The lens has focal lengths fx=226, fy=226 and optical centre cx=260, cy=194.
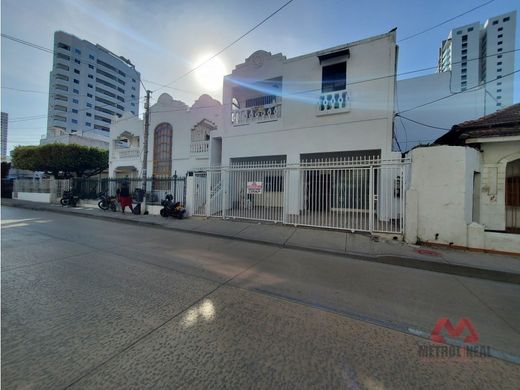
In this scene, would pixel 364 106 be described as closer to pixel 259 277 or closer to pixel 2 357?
pixel 259 277

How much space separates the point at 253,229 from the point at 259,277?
13.9ft

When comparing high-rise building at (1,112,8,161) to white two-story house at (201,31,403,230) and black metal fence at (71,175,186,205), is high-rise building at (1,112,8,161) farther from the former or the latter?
white two-story house at (201,31,403,230)

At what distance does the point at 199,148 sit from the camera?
15500 mm

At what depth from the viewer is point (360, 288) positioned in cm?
392

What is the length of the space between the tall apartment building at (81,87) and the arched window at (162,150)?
140 ft

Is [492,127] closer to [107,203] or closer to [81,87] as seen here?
[107,203]

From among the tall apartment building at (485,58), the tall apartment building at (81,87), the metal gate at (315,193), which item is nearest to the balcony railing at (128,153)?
the metal gate at (315,193)

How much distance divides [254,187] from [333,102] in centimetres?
531

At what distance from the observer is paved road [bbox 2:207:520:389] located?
195cm

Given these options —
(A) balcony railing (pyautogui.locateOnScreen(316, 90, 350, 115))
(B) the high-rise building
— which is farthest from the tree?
(A) balcony railing (pyautogui.locateOnScreen(316, 90, 350, 115))

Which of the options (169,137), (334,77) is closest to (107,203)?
(169,137)

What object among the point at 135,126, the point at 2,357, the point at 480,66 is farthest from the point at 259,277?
the point at 480,66

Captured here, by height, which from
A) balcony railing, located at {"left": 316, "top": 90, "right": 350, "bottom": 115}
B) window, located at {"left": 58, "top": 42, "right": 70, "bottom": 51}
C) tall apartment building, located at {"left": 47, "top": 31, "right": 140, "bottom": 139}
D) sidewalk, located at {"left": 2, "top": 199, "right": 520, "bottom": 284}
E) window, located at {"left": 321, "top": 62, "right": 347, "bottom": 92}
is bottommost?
sidewalk, located at {"left": 2, "top": 199, "right": 520, "bottom": 284}

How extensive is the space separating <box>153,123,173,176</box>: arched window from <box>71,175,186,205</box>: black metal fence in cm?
336
